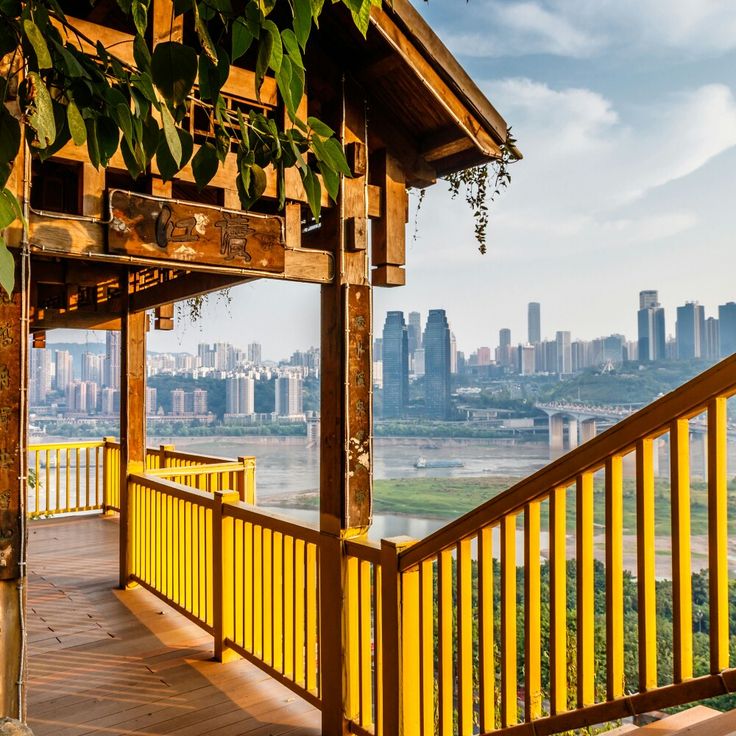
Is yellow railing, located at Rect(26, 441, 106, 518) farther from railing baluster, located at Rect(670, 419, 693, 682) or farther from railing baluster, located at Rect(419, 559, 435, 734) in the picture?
railing baluster, located at Rect(670, 419, 693, 682)

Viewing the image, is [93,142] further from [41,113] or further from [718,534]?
[718,534]

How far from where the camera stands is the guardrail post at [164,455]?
6.79 meters

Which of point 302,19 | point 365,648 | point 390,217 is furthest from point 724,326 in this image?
point 302,19

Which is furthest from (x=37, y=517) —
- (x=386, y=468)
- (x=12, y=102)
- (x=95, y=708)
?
(x=386, y=468)

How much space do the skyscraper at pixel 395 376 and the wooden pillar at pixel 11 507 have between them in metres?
26.8

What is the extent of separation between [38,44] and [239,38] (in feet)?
0.74

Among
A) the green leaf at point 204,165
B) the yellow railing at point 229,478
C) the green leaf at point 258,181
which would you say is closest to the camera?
the green leaf at point 204,165

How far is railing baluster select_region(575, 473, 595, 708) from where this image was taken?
175 cm

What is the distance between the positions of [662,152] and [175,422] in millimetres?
36406

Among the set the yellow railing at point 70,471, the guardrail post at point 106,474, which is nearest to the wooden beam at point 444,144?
the guardrail post at point 106,474

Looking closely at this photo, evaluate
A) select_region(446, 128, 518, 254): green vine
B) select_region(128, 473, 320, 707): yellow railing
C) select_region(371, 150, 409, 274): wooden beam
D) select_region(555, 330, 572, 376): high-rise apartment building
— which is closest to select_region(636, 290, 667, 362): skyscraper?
select_region(555, 330, 572, 376): high-rise apartment building

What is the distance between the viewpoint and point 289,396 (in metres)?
24.3

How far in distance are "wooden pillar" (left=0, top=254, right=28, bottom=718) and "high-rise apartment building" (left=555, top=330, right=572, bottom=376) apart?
27350mm

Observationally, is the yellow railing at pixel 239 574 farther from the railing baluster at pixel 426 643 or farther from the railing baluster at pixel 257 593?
the railing baluster at pixel 426 643
